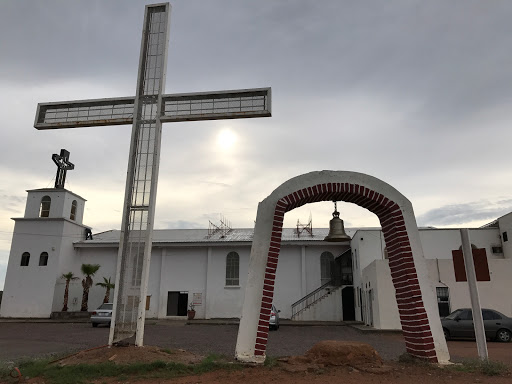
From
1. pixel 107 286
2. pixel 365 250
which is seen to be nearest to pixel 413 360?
pixel 365 250

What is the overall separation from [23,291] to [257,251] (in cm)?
2818

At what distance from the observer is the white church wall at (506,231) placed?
22.5m

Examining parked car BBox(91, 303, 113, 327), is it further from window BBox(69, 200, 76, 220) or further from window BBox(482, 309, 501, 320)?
window BBox(482, 309, 501, 320)

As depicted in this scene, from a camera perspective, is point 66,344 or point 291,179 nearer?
point 291,179

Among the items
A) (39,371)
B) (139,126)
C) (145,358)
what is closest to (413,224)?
(145,358)

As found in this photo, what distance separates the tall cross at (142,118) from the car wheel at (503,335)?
12650 millimetres

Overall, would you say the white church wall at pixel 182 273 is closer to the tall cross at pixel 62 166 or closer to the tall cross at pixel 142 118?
the tall cross at pixel 62 166

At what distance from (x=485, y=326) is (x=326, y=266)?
14.9 m

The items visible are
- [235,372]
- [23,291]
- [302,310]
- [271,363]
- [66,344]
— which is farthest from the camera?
[23,291]

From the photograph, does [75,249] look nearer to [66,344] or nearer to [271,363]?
[66,344]

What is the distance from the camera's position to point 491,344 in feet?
44.5

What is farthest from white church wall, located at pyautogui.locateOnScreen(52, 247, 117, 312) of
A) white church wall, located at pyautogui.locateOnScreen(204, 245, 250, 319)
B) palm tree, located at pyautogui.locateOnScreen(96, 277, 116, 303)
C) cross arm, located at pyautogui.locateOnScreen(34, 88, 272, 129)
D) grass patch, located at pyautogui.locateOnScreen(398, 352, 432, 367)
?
grass patch, located at pyautogui.locateOnScreen(398, 352, 432, 367)

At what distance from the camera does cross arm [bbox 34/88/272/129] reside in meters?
9.28

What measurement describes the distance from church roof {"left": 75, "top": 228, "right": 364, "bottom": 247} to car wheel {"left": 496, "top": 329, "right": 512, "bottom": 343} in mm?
15116
